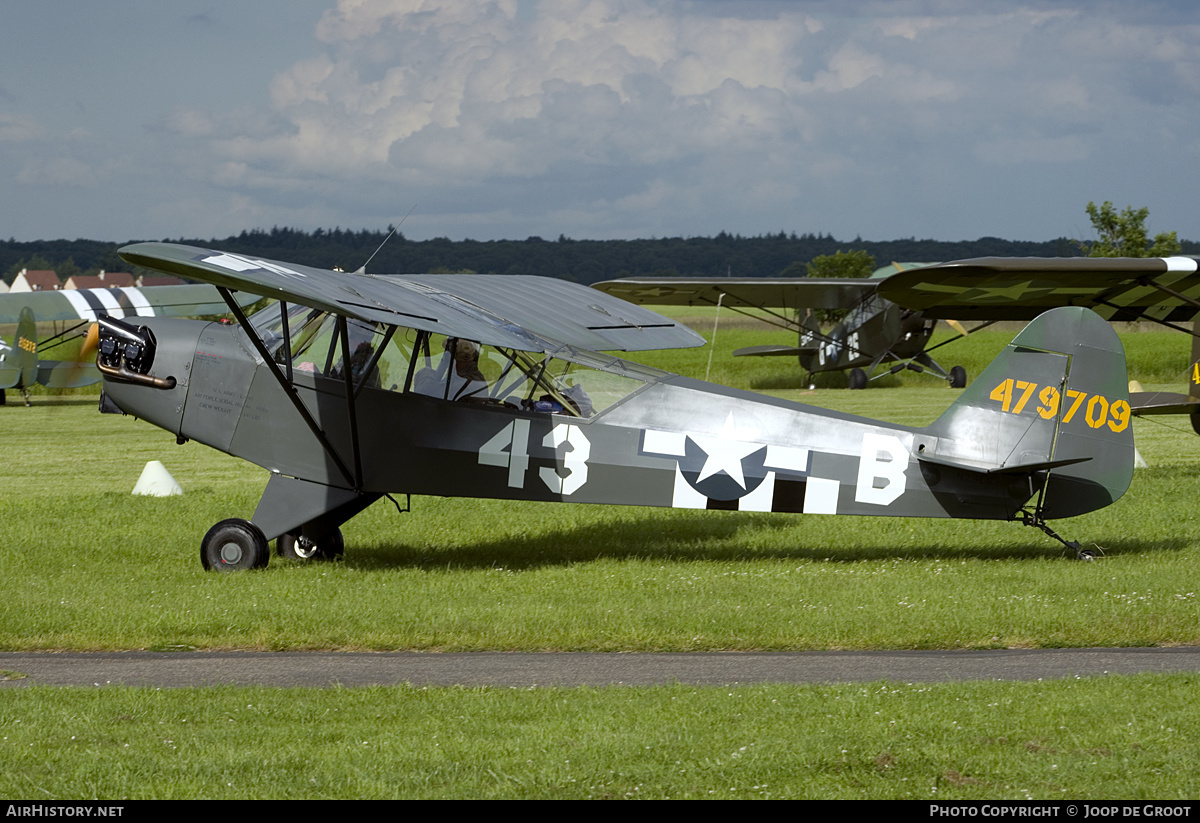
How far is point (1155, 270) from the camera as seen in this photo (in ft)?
36.8

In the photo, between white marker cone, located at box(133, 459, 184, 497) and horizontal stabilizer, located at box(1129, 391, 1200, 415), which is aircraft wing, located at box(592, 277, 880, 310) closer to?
white marker cone, located at box(133, 459, 184, 497)

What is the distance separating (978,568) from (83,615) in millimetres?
6458

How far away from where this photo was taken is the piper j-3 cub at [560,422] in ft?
27.7

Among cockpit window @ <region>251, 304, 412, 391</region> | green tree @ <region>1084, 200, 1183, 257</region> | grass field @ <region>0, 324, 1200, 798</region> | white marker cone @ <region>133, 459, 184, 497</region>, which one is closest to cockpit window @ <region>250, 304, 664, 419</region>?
cockpit window @ <region>251, 304, 412, 391</region>

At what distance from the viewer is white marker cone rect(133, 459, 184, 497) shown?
13727 mm

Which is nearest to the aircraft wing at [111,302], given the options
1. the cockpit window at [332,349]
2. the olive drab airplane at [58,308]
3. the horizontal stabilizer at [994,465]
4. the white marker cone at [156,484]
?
the olive drab airplane at [58,308]

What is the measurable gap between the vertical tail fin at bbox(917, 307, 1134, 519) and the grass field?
28.2 inches

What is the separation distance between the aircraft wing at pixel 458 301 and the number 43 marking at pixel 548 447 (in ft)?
2.35

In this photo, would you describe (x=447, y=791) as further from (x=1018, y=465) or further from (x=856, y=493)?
(x=1018, y=465)

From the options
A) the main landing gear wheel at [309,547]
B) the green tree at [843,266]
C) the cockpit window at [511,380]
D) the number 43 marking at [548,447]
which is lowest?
the main landing gear wheel at [309,547]

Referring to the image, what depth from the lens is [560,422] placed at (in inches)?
352

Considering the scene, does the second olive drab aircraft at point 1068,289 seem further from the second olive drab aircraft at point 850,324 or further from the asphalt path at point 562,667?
the second olive drab aircraft at point 850,324

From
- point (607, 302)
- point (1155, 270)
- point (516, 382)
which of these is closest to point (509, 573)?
point (516, 382)

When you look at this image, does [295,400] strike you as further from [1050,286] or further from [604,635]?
[1050,286]
